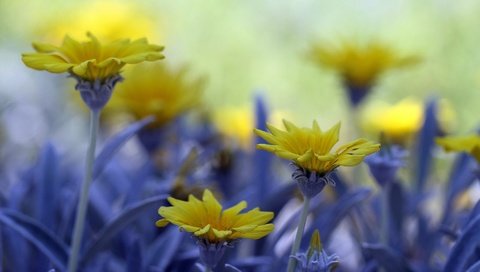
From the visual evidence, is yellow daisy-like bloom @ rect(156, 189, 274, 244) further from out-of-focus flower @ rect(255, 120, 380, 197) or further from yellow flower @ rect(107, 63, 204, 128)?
yellow flower @ rect(107, 63, 204, 128)

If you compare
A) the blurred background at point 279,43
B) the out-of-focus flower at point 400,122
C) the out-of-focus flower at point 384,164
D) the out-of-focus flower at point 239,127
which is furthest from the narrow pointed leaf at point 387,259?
the blurred background at point 279,43

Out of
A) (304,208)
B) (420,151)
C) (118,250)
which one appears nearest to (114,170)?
(118,250)

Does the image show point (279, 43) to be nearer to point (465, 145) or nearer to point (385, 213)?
point (385, 213)

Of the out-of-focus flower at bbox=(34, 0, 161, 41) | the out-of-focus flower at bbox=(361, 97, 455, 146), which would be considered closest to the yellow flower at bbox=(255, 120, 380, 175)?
the out-of-focus flower at bbox=(361, 97, 455, 146)

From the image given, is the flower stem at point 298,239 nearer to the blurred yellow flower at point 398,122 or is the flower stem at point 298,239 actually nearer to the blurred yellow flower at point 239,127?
the blurred yellow flower at point 398,122

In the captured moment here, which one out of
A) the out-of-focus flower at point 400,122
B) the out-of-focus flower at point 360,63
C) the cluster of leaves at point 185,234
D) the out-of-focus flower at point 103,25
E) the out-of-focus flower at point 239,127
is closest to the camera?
the cluster of leaves at point 185,234

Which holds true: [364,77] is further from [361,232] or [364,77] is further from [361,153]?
[361,153]

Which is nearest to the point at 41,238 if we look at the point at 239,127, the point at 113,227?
the point at 113,227
